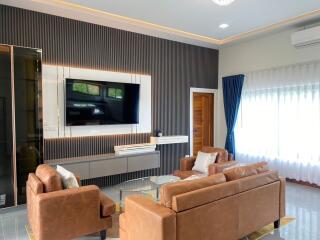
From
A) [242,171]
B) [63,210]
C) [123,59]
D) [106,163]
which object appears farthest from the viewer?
A: [123,59]

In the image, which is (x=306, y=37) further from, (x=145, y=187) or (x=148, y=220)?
(x=148, y=220)

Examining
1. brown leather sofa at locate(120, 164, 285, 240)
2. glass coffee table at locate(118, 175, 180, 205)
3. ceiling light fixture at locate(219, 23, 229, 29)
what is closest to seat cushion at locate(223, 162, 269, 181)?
brown leather sofa at locate(120, 164, 285, 240)

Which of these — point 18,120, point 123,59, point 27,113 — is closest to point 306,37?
point 123,59

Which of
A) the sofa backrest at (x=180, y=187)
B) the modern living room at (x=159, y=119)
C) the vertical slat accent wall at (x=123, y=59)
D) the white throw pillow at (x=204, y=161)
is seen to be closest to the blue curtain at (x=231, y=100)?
the modern living room at (x=159, y=119)

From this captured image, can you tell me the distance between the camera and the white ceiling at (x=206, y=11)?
3881 millimetres

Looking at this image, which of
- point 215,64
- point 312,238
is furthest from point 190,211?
point 215,64

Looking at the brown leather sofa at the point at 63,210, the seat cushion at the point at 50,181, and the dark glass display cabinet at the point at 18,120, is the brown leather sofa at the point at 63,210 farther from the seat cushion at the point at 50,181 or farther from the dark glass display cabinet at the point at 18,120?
the dark glass display cabinet at the point at 18,120

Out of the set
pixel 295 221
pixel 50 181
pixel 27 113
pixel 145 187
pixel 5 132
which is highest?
pixel 27 113

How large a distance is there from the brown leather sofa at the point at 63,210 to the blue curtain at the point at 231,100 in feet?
13.3

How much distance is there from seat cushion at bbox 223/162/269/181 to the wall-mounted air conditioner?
279cm

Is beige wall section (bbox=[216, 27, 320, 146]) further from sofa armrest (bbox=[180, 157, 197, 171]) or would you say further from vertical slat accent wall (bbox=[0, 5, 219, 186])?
sofa armrest (bbox=[180, 157, 197, 171])

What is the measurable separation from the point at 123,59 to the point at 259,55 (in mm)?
3016

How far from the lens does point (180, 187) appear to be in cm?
226

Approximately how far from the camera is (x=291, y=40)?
483 cm
